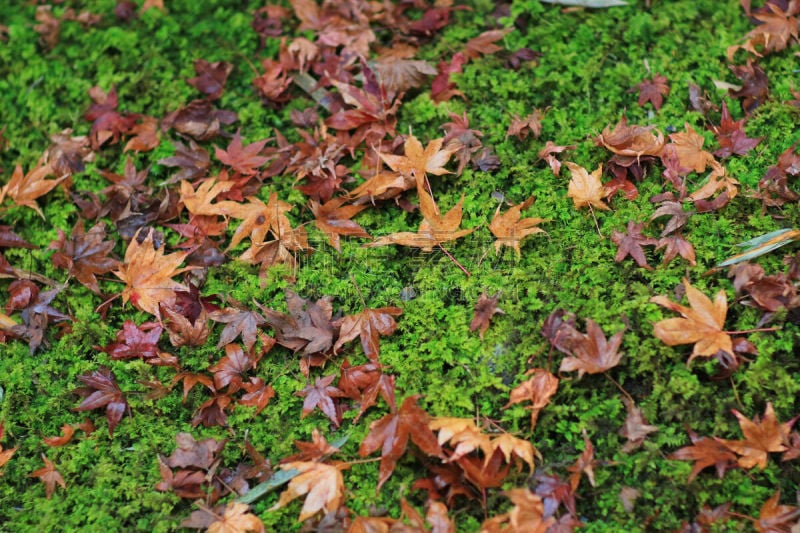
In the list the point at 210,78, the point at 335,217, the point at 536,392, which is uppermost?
the point at 210,78

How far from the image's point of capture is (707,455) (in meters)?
→ 2.11

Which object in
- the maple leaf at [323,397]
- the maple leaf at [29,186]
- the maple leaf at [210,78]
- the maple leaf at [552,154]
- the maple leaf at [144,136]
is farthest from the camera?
the maple leaf at [210,78]


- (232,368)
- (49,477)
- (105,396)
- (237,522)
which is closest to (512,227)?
(232,368)

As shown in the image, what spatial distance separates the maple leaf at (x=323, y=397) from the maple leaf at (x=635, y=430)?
1040 millimetres

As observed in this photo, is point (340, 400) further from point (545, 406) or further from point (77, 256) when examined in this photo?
point (77, 256)

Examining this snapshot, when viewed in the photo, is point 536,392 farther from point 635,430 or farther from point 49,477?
point 49,477

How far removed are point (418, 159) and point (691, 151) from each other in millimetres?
1184

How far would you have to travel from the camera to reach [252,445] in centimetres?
239

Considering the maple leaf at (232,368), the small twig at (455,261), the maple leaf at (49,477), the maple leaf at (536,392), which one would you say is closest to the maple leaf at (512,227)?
the small twig at (455,261)

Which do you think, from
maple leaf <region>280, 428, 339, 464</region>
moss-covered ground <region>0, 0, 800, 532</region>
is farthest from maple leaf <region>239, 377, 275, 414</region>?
maple leaf <region>280, 428, 339, 464</region>

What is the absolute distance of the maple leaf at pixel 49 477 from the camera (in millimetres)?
2377

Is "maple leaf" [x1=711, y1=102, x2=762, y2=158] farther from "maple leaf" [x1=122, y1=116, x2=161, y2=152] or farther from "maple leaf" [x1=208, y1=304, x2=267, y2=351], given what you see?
"maple leaf" [x1=122, y1=116, x2=161, y2=152]

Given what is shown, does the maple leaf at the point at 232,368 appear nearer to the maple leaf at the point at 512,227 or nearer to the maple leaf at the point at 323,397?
the maple leaf at the point at 323,397

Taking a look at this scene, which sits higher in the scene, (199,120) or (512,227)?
(199,120)
